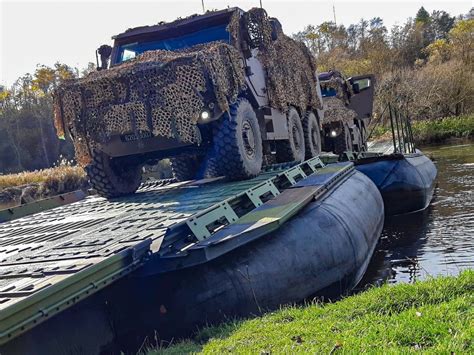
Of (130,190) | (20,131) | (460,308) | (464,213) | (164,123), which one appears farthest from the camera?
(20,131)

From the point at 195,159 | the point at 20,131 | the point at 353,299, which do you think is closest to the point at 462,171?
the point at 195,159

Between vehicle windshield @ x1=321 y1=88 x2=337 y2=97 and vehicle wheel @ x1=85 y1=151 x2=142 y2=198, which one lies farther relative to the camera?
vehicle windshield @ x1=321 y1=88 x2=337 y2=97

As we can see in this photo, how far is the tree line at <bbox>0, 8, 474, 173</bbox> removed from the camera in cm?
3525

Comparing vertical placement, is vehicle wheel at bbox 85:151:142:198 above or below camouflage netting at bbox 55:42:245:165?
below

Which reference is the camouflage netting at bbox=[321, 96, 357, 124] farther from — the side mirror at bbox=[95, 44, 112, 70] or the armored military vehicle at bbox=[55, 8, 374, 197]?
the side mirror at bbox=[95, 44, 112, 70]

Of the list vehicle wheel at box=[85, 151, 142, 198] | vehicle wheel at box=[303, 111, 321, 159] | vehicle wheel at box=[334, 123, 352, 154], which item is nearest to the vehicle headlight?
vehicle wheel at box=[85, 151, 142, 198]

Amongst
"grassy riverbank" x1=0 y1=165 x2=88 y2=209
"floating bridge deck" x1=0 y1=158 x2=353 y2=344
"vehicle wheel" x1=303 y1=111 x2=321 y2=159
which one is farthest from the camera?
"grassy riverbank" x1=0 y1=165 x2=88 y2=209

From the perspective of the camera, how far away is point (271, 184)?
6.55 meters

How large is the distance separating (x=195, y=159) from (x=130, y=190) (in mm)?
2355

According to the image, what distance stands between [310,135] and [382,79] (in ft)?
99.1

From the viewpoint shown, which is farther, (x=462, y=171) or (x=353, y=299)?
(x=462, y=171)

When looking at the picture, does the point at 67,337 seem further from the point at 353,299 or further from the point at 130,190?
the point at 130,190

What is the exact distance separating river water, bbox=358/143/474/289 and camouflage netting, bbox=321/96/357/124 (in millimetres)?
2914

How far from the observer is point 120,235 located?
4.59 meters
